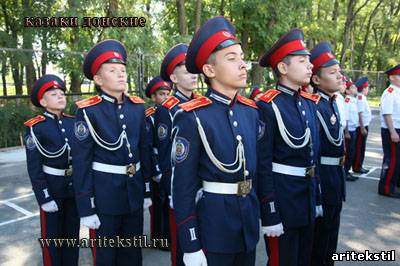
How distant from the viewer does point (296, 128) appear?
2.83 meters

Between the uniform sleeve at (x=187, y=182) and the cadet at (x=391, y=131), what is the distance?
15.5ft

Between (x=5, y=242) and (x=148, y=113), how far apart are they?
7.27ft

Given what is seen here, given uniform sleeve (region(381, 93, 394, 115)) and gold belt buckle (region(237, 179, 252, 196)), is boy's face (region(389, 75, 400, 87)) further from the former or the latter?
gold belt buckle (region(237, 179, 252, 196))

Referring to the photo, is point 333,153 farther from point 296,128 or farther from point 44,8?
point 44,8

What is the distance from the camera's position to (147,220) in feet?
16.9

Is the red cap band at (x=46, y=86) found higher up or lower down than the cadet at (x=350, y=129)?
higher up

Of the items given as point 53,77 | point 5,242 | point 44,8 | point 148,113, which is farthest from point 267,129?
point 44,8

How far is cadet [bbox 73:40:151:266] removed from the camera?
2906 mm

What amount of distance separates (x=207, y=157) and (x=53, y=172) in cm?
180

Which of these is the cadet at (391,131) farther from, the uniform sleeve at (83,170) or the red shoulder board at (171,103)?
the uniform sleeve at (83,170)

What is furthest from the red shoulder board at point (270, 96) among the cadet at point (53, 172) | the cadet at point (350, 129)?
the cadet at point (350, 129)

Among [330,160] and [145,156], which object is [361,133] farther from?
[145,156]

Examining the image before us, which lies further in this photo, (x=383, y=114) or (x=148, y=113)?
(x=383, y=114)

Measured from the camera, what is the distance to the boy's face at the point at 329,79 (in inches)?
133
